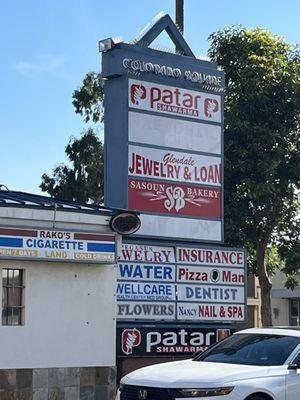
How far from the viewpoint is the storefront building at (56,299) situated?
14.3 meters

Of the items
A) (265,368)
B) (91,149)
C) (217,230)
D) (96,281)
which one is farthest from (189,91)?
(91,149)

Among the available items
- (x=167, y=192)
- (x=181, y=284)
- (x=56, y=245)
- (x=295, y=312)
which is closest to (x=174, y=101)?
(x=167, y=192)

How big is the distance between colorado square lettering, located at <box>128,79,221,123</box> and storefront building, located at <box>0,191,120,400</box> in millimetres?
2554

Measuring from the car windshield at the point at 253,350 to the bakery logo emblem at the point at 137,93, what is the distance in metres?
5.81

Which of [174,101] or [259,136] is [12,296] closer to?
[174,101]

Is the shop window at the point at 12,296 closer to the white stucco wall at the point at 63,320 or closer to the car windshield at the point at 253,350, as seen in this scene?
the white stucco wall at the point at 63,320

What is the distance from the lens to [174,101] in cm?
1723

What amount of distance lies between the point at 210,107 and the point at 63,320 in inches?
225

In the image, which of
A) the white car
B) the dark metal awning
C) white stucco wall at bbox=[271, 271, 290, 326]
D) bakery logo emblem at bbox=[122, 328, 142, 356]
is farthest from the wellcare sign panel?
white stucco wall at bbox=[271, 271, 290, 326]

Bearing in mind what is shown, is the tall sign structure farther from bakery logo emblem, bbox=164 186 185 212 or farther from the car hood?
the car hood

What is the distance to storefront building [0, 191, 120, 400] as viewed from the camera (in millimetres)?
14281

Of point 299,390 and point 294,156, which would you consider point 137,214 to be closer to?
point 299,390

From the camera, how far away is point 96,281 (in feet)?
50.8

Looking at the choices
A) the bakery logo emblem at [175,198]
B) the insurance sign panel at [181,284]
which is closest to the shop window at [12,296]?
the insurance sign panel at [181,284]
